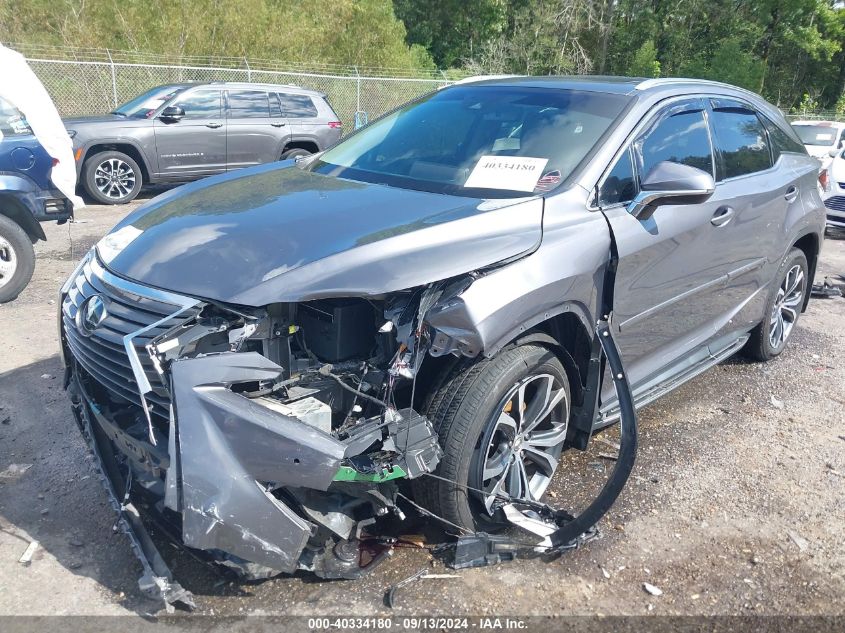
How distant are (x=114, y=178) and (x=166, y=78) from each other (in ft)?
22.6

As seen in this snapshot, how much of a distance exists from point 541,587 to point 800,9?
35456mm

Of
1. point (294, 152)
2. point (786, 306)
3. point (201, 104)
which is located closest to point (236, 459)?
point (786, 306)

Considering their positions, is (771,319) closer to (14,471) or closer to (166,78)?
(14,471)

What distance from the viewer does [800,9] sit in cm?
3120

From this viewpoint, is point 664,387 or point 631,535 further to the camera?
point 664,387

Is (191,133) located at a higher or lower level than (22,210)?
lower

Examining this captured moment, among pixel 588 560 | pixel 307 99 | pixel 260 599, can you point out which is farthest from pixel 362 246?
pixel 307 99

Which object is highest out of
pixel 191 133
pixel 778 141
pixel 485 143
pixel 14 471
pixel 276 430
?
pixel 485 143

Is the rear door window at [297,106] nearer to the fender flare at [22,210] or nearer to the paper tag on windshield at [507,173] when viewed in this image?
the fender flare at [22,210]

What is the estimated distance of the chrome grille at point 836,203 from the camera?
10.9m

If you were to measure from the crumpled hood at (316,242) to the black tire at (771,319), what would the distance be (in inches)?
107

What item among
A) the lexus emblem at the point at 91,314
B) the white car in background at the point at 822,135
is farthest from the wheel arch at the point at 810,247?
the white car in background at the point at 822,135

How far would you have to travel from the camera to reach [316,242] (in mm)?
2752

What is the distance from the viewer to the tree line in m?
24.0
